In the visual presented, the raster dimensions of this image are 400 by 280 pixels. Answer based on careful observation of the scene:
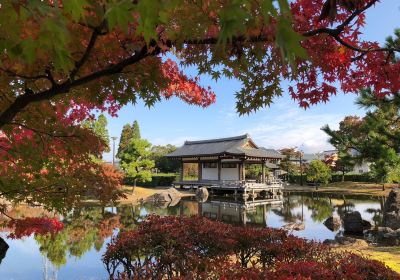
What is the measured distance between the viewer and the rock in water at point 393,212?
13234 millimetres

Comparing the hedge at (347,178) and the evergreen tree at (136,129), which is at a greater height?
the evergreen tree at (136,129)

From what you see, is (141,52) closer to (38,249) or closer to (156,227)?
(156,227)

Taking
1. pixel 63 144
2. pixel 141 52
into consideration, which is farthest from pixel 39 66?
pixel 63 144

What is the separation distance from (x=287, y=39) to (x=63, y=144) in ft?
9.45

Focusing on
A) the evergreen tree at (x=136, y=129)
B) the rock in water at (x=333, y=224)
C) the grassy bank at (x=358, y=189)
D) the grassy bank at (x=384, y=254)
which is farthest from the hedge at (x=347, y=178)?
the grassy bank at (x=384, y=254)

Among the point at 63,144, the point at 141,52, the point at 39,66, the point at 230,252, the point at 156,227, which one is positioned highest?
the point at 141,52

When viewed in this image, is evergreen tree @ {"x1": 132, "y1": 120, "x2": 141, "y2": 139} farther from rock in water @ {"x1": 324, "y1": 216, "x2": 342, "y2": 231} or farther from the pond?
rock in water @ {"x1": 324, "y1": 216, "x2": 342, "y2": 231}

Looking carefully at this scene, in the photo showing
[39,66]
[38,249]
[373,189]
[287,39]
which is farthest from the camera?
[373,189]

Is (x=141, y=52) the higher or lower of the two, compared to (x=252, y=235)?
higher

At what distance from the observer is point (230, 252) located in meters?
5.03

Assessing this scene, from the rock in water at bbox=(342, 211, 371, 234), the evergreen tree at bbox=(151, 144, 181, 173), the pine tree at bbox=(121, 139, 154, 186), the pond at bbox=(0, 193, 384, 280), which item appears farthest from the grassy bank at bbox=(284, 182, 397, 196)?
the rock in water at bbox=(342, 211, 371, 234)

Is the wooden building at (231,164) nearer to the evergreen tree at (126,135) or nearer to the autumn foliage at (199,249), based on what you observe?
the evergreen tree at (126,135)

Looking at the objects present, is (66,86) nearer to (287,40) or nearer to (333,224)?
(287,40)

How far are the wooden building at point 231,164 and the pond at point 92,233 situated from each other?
22.3 ft
